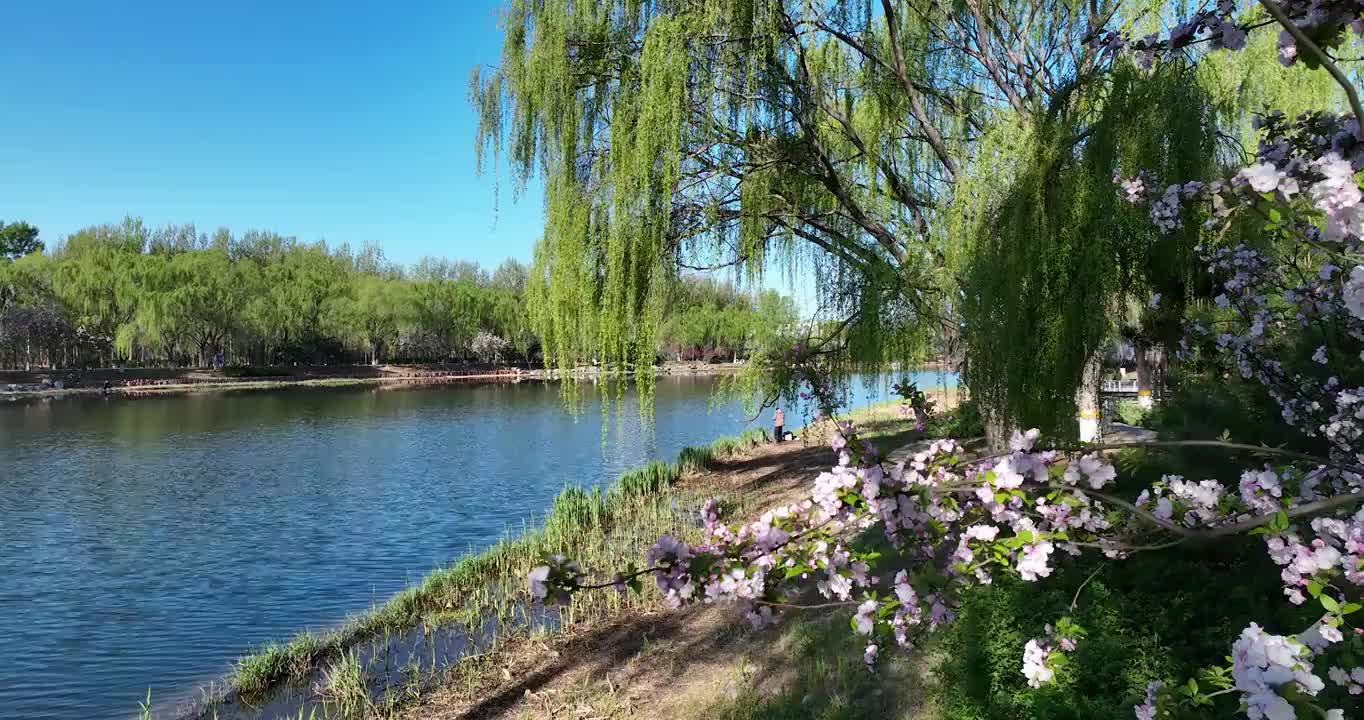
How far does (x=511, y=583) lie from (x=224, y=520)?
25.6 feet

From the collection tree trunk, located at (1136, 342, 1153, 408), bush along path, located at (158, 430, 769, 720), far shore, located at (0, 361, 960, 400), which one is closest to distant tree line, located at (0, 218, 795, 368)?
far shore, located at (0, 361, 960, 400)

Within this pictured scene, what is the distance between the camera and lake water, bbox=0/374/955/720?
8344mm

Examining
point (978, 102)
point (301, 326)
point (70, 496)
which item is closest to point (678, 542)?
point (978, 102)

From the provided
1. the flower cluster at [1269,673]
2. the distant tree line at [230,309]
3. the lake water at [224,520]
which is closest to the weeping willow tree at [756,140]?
the lake water at [224,520]

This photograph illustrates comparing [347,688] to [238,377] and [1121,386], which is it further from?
[238,377]

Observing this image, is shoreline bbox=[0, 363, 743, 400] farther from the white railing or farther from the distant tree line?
the white railing

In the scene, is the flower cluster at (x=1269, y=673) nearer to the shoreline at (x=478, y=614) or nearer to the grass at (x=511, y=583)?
the shoreline at (x=478, y=614)

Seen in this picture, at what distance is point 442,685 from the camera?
646 centimetres

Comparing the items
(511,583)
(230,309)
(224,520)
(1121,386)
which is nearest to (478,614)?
(511,583)

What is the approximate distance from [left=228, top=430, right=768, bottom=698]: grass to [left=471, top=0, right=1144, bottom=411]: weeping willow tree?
2449mm

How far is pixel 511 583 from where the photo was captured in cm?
901

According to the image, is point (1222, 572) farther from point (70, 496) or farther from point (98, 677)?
point (70, 496)

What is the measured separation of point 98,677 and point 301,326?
174 feet

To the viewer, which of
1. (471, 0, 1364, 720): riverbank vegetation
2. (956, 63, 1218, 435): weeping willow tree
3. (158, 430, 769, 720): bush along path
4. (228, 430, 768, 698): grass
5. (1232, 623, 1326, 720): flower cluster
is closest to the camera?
Answer: (1232, 623, 1326, 720): flower cluster
